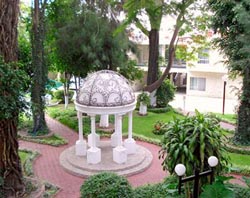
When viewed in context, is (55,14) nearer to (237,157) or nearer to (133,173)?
(133,173)

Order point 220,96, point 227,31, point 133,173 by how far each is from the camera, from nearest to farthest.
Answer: point 133,173, point 227,31, point 220,96

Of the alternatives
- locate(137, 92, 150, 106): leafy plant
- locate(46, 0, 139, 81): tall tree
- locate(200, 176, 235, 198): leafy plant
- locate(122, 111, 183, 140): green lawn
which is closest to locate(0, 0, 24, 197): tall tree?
locate(200, 176, 235, 198): leafy plant

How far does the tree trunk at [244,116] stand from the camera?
42.7 feet

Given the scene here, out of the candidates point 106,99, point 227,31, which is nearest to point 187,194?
point 106,99

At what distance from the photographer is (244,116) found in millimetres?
13234

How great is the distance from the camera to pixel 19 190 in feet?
26.7

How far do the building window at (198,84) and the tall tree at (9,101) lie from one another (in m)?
27.0

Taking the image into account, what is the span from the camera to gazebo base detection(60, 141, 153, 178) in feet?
35.8

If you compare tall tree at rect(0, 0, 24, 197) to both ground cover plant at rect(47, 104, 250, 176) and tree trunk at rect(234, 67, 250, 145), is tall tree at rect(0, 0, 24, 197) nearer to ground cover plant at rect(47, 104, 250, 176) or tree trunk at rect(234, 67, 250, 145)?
A: ground cover plant at rect(47, 104, 250, 176)

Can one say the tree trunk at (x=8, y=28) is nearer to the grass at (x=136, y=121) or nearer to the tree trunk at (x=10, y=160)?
the tree trunk at (x=10, y=160)

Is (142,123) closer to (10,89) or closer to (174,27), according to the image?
(174,27)

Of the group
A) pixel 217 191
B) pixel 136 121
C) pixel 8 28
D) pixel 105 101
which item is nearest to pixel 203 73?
pixel 136 121

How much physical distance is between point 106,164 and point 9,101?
538cm

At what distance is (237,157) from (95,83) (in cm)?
641
